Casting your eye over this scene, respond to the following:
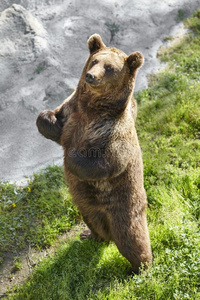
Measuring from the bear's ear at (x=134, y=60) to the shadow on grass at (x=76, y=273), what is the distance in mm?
2533

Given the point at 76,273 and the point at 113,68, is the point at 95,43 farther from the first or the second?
the point at 76,273

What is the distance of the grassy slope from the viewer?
14.0 feet

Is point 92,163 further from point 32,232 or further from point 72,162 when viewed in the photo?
point 32,232

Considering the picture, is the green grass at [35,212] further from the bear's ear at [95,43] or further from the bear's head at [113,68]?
the bear's ear at [95,43]

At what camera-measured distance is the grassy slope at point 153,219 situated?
14.0ft

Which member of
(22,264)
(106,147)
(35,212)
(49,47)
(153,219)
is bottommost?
(22,264)

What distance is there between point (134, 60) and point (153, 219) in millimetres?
2471

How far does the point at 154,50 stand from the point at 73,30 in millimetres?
1991

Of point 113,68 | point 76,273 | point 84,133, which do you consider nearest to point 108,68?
point 113,68

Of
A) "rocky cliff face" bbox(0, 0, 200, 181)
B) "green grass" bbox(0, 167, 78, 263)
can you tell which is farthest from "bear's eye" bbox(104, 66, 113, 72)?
"rocky cliff face" bbox(0, 0, 200, 181)

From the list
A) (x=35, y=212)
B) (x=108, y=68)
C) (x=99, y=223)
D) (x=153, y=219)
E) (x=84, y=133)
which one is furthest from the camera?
(x=35, y=212)

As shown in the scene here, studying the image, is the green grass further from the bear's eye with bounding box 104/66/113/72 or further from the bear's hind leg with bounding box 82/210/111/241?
the bear's eye with bounding box 104/66/113/72

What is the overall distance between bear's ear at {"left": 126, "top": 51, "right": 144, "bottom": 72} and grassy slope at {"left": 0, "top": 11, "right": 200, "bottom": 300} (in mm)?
2217

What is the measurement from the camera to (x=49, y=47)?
770 centimetres
